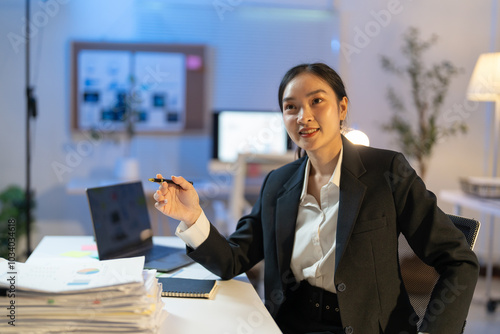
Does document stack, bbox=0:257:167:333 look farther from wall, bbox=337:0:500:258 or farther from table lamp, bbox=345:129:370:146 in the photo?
wall, bbox=337:0:500:258

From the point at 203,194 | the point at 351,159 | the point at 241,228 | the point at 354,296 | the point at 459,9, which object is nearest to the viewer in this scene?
the point at 354,296

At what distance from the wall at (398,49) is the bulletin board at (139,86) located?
1.24m

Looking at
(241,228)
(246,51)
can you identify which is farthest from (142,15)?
(241,228)

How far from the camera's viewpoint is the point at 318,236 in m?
1.52

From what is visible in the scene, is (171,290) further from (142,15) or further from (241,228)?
(142,15)

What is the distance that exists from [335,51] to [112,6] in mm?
1811

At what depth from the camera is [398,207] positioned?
144cm

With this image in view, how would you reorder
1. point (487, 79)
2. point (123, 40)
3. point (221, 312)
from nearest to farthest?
point (221, 312) < point (487, 79) < point (123, 40)

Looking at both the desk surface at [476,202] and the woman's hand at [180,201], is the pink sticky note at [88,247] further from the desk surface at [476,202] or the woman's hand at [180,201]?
the desk surface at [476,202]

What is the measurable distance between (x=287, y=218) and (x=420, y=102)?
3.02 m

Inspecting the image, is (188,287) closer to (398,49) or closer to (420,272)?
(420,272)

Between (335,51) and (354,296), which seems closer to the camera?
(354,296)

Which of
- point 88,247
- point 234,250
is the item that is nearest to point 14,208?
point 88,247

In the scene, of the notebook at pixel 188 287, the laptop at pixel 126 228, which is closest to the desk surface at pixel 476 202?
the laptop at pixel 126 228
